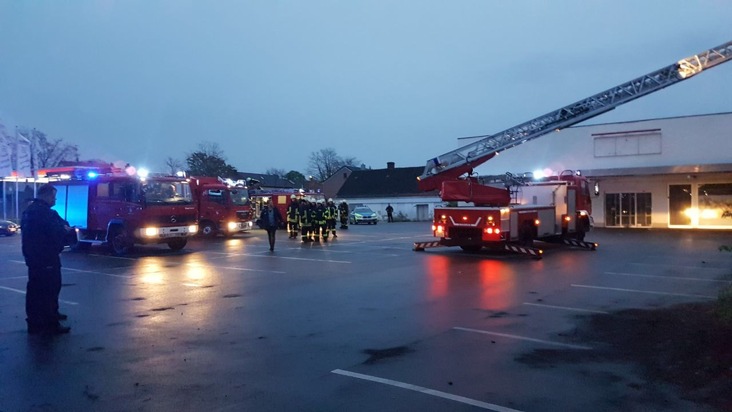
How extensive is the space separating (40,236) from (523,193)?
54.1 ft

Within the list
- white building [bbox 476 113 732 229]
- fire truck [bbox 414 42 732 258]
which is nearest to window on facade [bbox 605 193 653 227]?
white building [bbox 476 113 732 229]

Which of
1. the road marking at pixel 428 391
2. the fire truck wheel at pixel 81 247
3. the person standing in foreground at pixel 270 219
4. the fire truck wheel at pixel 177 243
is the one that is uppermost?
the person standing in foreground at pixel 270 219

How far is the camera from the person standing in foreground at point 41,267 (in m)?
7.93

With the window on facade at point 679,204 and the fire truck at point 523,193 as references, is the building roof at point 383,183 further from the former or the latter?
the fire truck at point 523,193

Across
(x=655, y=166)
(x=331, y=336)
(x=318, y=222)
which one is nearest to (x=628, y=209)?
(x=655, y=166)

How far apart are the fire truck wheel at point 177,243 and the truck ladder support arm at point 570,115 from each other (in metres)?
8.48

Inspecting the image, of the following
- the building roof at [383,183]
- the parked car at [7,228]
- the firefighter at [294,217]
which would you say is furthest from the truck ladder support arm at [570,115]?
the building roof at [383,183]

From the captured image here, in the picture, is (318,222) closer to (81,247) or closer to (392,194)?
(81,247)

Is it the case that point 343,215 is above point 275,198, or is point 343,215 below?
below

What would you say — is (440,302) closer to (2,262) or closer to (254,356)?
(254,356)

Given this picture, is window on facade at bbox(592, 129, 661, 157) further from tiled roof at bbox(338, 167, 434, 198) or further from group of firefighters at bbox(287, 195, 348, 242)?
tiled roof at bbox(338, 167, 434, 198)

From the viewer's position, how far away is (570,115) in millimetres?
22547

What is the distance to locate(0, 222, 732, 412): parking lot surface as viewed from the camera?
17.9ft

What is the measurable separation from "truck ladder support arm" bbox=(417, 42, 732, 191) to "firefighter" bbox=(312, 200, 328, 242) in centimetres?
443
